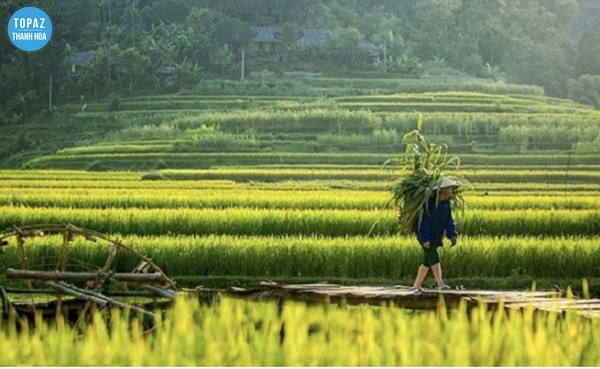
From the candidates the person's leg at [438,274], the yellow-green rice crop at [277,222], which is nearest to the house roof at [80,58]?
the yellow-green rice crop at [277,222]

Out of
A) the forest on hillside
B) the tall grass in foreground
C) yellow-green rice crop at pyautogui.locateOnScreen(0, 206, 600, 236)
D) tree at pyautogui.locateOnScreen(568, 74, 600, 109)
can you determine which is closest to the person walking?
the tall grass in foreground

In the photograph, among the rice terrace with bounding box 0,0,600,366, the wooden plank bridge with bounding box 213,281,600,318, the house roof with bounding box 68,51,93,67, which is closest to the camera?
the rice terrace with bounding box 0,0,600,366

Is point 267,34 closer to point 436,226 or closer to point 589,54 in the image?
point 589,54

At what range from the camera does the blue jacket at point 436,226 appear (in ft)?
17.7

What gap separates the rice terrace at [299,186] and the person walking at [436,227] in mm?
14

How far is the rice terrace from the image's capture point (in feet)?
11.6

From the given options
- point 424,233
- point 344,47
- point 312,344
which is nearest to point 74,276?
point 312,344

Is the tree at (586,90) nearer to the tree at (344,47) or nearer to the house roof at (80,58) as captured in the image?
the tree at (344,47)

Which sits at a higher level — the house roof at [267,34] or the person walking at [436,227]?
the house roof at [267,34]

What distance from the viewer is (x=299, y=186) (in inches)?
549

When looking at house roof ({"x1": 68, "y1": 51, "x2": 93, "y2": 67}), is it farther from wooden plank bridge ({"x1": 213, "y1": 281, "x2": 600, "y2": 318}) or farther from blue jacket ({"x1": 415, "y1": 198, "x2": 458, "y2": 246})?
wooden plank bridge ({"x1": 213, "y1": 281, "x2": 600, "y2": 318})

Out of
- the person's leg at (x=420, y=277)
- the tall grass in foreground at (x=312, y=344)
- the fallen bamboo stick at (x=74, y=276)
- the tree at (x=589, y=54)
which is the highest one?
the tree at (x=589, y=54)

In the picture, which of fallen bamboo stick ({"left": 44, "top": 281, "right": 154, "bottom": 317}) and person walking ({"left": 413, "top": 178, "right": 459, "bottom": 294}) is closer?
fallen bamboo stick ({"left": 44, "top": 281, "right": 154, "bottom": 317})

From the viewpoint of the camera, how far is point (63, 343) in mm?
3268
